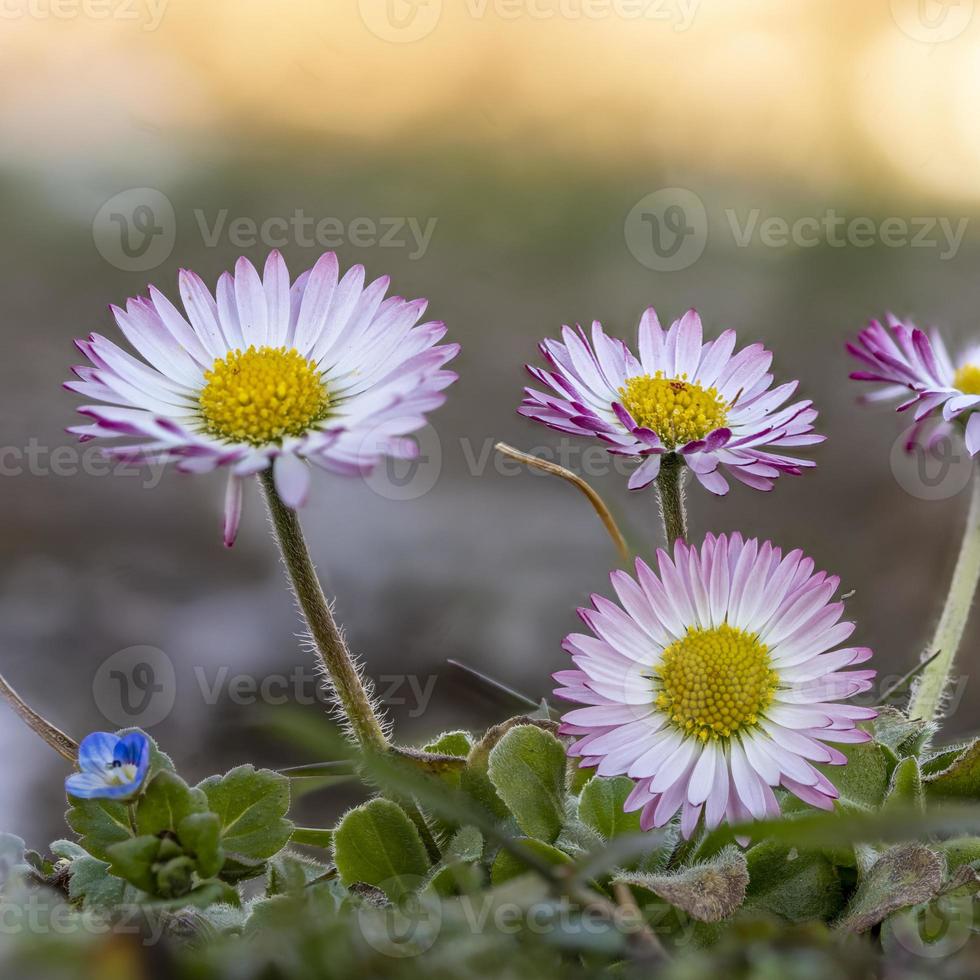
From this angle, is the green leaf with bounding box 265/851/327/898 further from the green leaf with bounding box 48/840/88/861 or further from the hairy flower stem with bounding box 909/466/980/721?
the hairy flower stem with bounding box 909/466/980/721

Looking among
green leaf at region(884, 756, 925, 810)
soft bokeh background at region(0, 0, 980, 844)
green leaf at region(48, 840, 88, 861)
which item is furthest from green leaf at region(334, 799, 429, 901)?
soft bokeh background at region(0, 0, 980, 844)

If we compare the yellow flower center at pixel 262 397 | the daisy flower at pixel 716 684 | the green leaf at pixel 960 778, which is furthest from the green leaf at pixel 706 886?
the yellow flower center at pixel 262 397

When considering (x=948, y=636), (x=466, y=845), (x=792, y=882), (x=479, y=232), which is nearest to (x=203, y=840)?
(x=466, y=845)

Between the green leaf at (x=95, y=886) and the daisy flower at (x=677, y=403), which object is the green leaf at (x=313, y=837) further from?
the daisy flower at (x=677, y=403)

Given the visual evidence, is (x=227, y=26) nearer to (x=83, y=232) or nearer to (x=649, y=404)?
(x=83, y=232)

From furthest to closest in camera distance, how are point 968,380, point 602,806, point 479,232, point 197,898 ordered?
point 479,232
point 968,380
point 602,806
point 197,898

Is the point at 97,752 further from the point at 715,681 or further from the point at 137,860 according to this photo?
the point at 715,681
